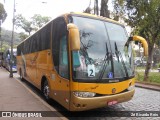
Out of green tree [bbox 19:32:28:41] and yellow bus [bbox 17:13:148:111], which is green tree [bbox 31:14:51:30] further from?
A: yellow bus [bbox 17:13:148:111]

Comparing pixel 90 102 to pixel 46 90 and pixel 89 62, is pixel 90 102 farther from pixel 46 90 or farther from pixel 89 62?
pixel 46 90

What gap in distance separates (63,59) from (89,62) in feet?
3.13

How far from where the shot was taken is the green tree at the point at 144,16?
17.5 meters

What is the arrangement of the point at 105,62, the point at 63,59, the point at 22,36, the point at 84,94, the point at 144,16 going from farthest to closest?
the point at 22,36 → the point at 144,16 → the point at 63,59 → the point at 105,62 → the point at 84,94

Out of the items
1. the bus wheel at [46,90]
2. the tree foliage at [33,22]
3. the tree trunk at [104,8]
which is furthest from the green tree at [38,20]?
the bus wheel at [46,90]

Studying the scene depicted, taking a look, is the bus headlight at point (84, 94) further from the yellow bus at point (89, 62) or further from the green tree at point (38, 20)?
the green tree at point (38, 20)

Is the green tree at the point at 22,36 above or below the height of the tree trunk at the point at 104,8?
above

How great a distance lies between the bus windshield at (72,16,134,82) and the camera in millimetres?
6883

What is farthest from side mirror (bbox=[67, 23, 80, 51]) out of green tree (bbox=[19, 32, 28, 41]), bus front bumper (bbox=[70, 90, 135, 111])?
green tree (bbox=[19, 32, 28, 41])

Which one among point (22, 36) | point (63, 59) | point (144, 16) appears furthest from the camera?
point (22, 36)

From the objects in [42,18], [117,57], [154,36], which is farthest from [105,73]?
[42,18]

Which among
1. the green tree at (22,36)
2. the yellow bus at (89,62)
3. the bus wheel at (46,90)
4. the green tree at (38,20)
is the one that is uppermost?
the green tree at (38,20)

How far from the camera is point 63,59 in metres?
7.52

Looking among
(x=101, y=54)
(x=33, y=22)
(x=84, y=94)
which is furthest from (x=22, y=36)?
(x=84, y=94)
